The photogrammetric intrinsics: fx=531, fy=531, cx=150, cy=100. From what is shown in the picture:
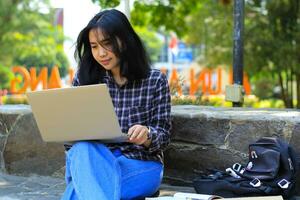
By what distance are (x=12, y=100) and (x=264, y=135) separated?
47.0 ft

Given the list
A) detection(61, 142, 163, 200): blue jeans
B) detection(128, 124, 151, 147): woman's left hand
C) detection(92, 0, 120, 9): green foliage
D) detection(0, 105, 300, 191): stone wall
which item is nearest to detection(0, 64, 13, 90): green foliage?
detection(92, 0, 120, 9): green foliage

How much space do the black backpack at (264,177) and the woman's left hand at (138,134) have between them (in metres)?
0.55

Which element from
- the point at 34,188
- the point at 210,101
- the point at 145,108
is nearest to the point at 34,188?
the point at 34,188

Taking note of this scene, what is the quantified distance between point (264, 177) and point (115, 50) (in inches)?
42.9

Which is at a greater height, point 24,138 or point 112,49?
point 112,49

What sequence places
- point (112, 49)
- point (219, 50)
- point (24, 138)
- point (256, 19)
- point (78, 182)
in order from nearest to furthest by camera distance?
point (78, 182) → point (112, 49) → point (24, 138) → point (256, 19) → point (219, 50)

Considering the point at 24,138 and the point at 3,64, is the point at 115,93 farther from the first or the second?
the point at 3,64

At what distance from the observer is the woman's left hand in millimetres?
2715

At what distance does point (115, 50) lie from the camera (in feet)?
9.75

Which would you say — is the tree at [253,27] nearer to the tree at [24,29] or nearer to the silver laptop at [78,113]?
the silver laptop at [78,113]

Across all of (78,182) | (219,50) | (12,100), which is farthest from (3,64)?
(78,182)

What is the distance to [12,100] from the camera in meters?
16.8

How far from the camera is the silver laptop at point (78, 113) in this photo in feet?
8.52

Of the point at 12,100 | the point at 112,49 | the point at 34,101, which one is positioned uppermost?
the point at 112,49
